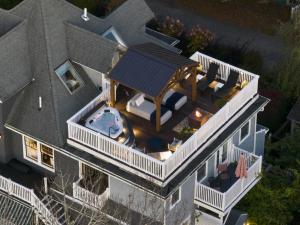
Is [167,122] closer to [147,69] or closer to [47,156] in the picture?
[147,69]

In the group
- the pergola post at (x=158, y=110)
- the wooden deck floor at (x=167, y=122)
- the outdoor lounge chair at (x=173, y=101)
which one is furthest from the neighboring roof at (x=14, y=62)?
the outdoor lounge chair at (x=173, y=101)

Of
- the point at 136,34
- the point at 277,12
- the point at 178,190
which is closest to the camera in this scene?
the point at 178,190

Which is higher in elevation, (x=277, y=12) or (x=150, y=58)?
(x=150, y=58)

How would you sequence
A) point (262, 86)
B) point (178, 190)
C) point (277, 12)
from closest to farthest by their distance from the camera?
point (178, 190) → point (262, 86) → point (277, 12)

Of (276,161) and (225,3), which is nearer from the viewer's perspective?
(276,161)

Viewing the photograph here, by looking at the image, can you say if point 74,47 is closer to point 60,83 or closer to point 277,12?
point 60,83

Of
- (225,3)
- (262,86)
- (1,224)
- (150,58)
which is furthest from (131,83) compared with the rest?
(225,3)
